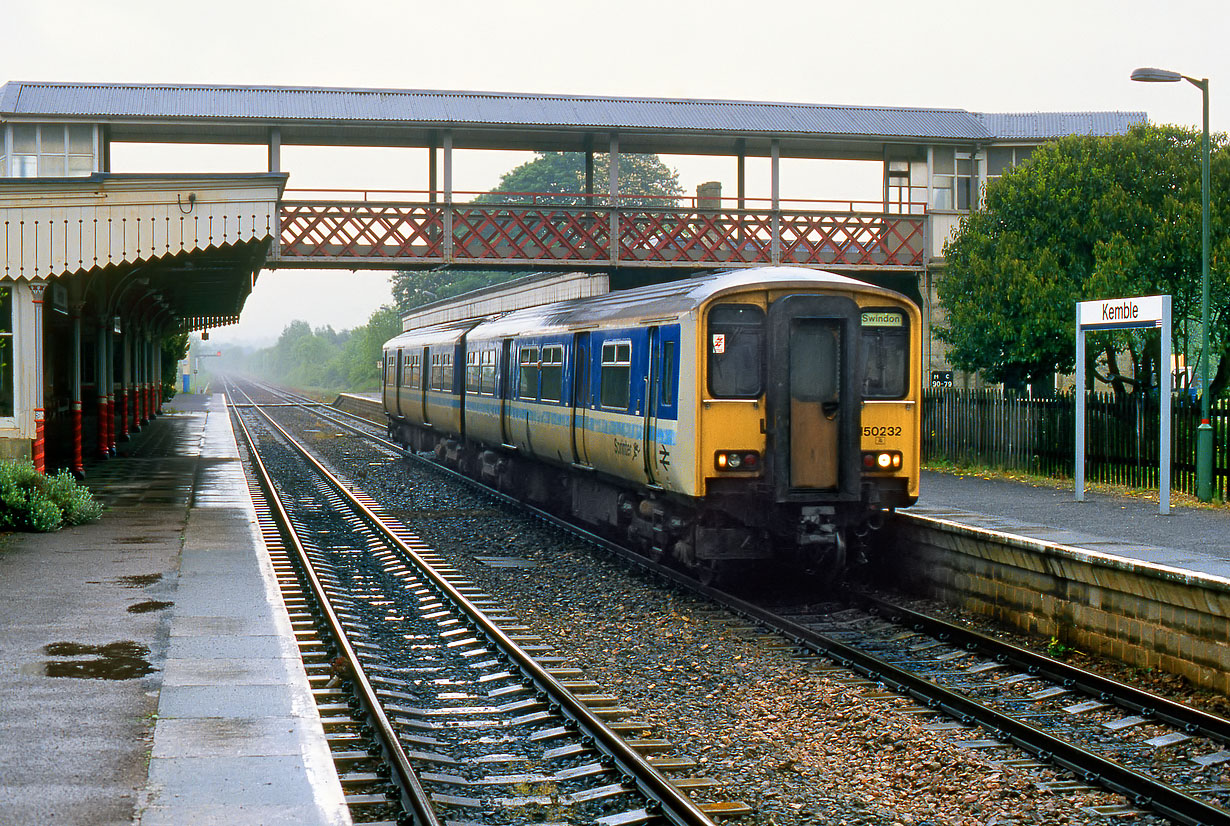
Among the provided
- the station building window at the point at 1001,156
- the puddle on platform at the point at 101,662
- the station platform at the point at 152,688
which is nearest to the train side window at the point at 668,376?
the station platform at the point at 152,688

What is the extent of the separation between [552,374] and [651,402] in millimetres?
4276

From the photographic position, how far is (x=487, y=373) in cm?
2105

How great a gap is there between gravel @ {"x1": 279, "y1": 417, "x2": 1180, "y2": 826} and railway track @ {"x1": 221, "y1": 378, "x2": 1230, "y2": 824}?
15 centimetres

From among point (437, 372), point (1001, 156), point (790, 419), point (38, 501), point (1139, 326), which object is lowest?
point (38, 501)

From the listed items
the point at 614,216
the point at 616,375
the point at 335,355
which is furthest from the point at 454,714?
the point at 335,355

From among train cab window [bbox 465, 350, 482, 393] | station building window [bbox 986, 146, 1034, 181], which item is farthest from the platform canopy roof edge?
→ train cab window [bbox 465, 350, 482, 393]

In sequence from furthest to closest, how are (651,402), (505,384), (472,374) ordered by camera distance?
1. (472,374)
2. (505,384)
3. (651,402)

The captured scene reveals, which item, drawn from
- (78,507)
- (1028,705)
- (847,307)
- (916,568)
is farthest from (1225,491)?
(78,507)

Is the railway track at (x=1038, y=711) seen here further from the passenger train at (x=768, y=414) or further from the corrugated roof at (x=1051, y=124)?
the corrugated roof at (x=1051, y=124)

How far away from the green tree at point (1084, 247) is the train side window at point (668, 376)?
11021mm

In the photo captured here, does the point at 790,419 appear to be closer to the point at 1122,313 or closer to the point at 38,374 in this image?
the point at 1122,313

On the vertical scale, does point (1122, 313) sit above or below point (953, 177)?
below

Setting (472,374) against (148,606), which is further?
(472,374)

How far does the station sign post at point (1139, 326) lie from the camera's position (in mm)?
14531
